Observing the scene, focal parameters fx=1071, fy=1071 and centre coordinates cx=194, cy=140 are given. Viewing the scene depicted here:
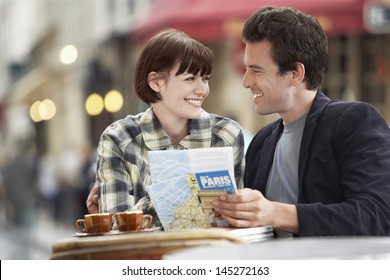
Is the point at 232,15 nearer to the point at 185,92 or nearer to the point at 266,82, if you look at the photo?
the point at 185,92

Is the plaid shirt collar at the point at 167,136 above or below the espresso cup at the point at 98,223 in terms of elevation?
above

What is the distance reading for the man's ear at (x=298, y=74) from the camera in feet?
11.5

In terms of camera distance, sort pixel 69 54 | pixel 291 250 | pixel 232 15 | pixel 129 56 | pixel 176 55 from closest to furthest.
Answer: pixel 291 250 → pixel 176 55 → pixel 232 15 → pixel 129 56 → pixel 69 54

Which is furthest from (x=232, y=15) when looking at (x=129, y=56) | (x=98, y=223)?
(x=98, y=223)

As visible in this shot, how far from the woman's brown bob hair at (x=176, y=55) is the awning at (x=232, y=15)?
10.1 m

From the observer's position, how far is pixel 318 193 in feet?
11.2

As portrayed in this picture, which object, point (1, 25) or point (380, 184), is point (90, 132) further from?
point (1, 25)

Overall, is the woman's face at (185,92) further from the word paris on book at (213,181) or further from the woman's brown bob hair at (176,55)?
the word paris on book at (213,181)

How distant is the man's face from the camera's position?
11.6ft

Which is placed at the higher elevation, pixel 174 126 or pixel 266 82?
pixel 266 82

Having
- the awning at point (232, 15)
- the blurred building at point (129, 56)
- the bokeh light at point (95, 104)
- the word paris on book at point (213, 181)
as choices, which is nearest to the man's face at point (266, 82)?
the word paris on book at point (213, 181)

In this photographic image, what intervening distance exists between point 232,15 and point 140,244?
12360 millimetres

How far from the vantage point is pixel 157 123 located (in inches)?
147

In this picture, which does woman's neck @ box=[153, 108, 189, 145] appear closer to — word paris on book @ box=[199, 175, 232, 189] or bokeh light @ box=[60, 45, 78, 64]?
word paris on book @ box=[199, 175, 232, 189]
